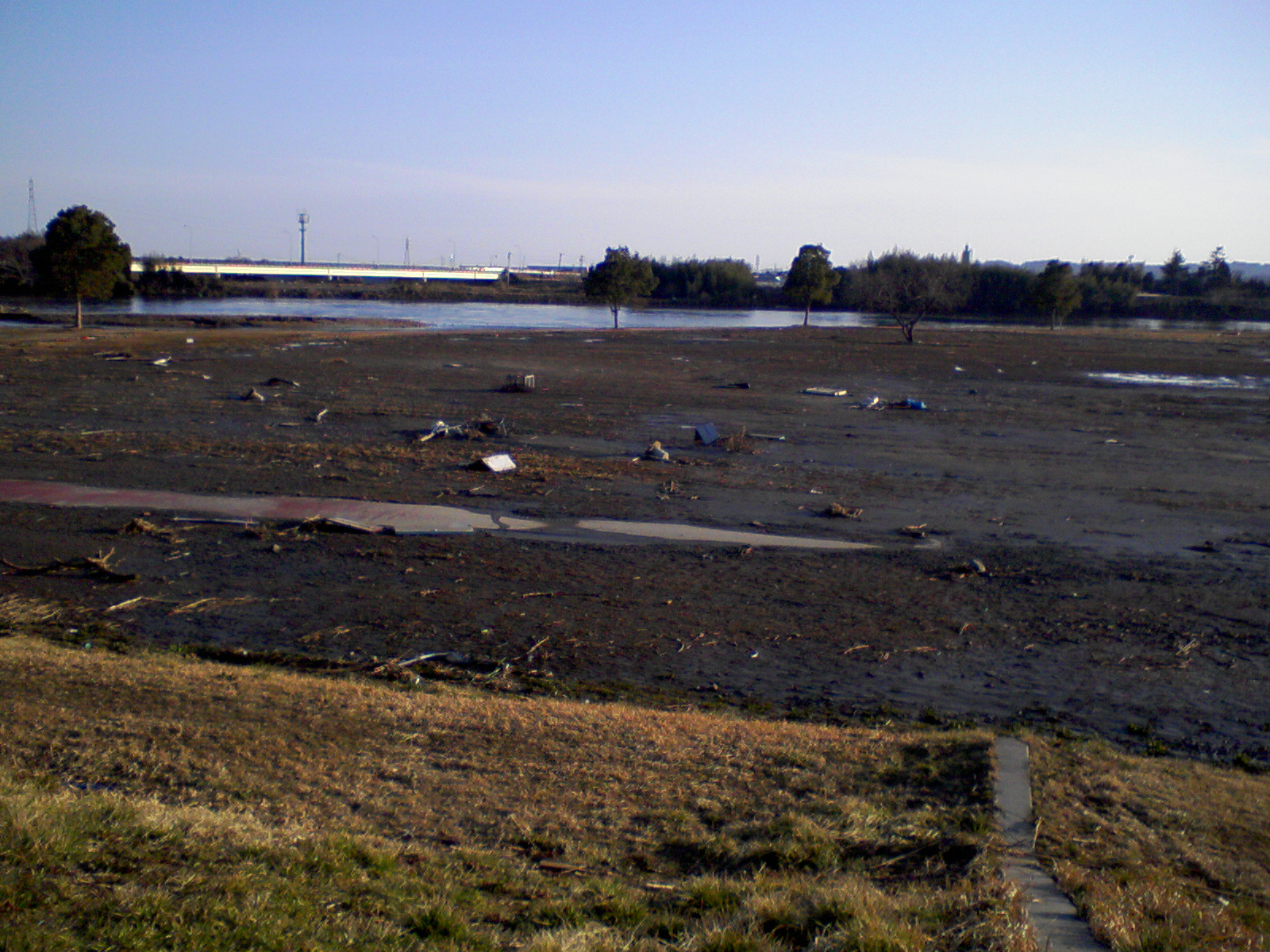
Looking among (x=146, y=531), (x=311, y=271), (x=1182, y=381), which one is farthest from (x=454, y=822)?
(x=311, y=271)

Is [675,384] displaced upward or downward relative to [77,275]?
downward

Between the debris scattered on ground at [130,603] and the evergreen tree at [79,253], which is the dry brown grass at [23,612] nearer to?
the debris scattered on ground at [130,603]

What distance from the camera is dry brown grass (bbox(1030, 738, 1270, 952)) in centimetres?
393

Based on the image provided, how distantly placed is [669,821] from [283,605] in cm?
551

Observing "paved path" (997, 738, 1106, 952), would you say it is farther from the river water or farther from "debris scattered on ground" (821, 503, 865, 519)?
the river water

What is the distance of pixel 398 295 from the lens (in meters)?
122

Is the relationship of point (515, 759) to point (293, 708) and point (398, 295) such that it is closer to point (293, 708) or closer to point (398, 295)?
point (293, 708)

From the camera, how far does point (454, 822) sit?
15.8 ft

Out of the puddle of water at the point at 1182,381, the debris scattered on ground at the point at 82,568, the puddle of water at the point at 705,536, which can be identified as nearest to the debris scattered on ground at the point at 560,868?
the debris scattered on ground at the point at 82,568

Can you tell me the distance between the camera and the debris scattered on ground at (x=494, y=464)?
15492 millimetres

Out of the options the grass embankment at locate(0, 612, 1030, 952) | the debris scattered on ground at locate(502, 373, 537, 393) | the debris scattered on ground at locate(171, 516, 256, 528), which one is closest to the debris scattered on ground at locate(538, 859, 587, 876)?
the grass embankment at locate(0, 612, 1030, 952)

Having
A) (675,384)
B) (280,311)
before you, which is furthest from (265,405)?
(280,311)

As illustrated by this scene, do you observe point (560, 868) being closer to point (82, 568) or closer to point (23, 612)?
point (23, 612)

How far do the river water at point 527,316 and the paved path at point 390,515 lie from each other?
48.4 metres
